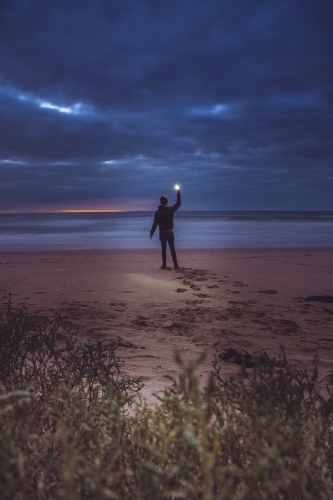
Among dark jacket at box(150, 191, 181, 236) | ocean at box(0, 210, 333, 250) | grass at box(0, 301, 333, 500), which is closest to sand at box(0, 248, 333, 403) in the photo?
grass at box(0, 301, 333, 500)

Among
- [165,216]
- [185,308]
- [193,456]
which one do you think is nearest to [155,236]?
[165,216]

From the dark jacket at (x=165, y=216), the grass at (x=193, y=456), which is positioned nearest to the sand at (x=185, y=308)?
the grass at (x=193, y=456)

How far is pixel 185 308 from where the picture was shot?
6.85m

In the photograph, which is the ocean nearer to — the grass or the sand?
the sand

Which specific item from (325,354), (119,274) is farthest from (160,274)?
(325,354)

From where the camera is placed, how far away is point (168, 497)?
145cm

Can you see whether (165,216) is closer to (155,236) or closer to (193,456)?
(193,456)

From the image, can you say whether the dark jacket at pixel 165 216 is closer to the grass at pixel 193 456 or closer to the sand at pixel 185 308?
the sand at pixel 185 308

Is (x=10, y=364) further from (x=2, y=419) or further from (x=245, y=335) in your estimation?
(x=245, y=335)

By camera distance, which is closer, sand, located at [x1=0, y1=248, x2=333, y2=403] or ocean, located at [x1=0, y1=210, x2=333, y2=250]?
sand, located at [x1=0, y1=248, x2=333, y2=403]

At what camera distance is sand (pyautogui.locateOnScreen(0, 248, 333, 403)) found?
15.7 ft

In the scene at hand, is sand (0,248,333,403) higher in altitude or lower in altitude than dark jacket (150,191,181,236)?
lower

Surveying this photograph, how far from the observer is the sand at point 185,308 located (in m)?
4.77

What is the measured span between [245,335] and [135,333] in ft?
5.17
